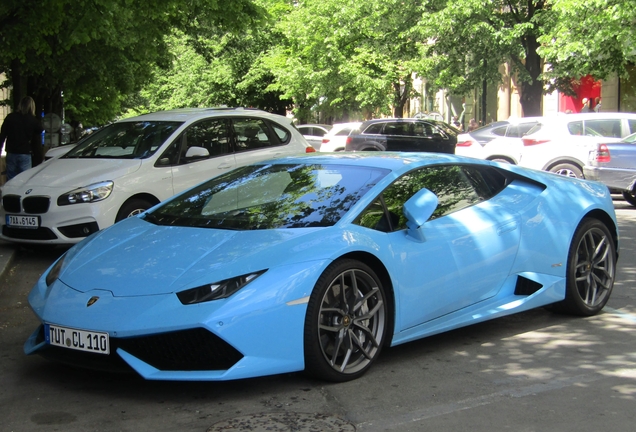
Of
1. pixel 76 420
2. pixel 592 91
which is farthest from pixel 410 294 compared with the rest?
pixel 592 91

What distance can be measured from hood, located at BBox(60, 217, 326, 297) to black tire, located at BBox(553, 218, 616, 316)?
8.05ft

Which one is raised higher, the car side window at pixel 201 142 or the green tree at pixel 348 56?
the green tree at pixel 348 56

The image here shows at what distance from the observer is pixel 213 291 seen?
4.46 meters

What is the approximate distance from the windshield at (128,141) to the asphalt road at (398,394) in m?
4.73

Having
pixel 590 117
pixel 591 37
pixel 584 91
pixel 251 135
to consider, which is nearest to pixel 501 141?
pixel 590 117

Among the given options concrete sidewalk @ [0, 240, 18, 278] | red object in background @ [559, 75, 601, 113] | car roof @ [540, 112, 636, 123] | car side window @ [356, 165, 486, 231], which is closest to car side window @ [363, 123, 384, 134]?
car roof @ [540, 112, 636, 123]

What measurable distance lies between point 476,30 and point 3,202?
20.1 metres

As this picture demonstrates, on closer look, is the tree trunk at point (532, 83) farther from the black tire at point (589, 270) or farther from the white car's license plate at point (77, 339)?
the white car's license plate at point (77, 339)

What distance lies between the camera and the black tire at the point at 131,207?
981 cm

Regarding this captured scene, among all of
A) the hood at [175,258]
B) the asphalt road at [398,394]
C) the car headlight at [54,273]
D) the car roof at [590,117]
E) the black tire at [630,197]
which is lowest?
the asphalt road at [398,394]

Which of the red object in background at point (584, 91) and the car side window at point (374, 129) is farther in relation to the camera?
the red object in background at point (584, 91)

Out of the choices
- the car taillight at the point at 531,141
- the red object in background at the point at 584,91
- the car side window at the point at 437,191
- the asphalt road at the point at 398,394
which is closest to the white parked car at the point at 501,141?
the car taillight at the point at 531,141

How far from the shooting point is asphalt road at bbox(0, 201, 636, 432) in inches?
166

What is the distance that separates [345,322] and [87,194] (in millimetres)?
5544
